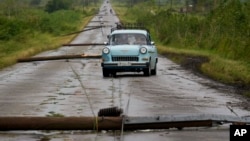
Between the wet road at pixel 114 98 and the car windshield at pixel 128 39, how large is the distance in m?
1.25

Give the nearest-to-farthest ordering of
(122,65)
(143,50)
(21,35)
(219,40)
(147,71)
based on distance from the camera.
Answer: (122,65)
(143,50)
(147,71)
(219,40)
(21,35)

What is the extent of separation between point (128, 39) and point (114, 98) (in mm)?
8252

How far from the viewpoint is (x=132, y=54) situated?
22984mm

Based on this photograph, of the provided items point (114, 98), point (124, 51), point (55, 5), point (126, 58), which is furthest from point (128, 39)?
point (55, 5)

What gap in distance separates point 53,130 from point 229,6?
28.2m

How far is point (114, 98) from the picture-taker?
1587cm

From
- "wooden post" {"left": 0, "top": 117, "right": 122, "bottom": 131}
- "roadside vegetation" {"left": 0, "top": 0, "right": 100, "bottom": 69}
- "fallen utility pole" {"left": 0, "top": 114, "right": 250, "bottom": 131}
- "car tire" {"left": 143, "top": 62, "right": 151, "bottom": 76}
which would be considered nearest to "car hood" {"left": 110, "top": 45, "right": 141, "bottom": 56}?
"car tire" {"left": 143, "top": 62, "right": 151, "bottom": 76}

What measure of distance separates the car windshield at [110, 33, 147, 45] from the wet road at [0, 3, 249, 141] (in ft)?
4.10

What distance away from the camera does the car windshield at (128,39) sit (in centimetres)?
2384

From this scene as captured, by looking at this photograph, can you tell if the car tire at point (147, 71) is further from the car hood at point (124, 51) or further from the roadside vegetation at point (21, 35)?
the roadside vegetation at point (21, 35)

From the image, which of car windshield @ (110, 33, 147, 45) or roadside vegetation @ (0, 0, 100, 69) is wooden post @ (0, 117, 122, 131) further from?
roadside vegetation @ (0, 0, 100, 69)

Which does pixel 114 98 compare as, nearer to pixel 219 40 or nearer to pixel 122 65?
pixel 122 65

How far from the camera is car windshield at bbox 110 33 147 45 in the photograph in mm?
23844

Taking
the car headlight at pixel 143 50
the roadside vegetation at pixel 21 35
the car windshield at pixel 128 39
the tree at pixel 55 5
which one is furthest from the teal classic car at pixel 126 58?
the tree at pixel 55 5
